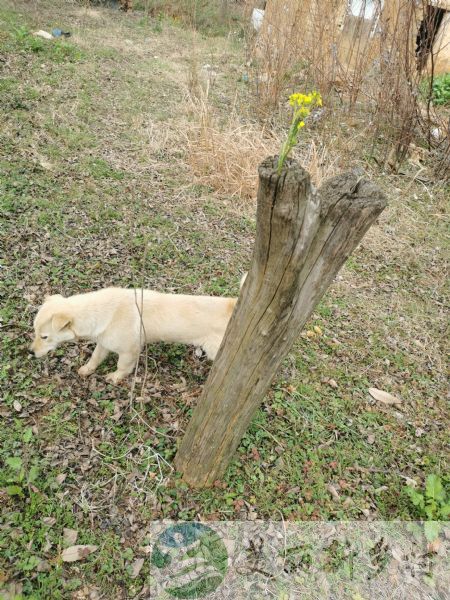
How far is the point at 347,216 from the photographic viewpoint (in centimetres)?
169

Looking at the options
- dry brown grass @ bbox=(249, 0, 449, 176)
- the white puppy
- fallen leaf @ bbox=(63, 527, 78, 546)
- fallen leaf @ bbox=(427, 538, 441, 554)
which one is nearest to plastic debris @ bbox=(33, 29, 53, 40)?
dry brown grass @ bbox=(249, 0, 449, 176)

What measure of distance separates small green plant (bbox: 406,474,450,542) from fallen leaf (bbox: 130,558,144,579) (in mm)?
1914

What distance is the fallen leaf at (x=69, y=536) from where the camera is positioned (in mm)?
2610

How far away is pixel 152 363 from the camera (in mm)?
3770

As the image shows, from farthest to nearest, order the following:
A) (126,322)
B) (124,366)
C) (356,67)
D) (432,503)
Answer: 1. (356,67)
2. (124,366)
3. (126,322)
4. (432,503)

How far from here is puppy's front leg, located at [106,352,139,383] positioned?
3416mm

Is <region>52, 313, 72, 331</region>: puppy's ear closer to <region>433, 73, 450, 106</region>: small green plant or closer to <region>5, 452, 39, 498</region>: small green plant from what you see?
<region>5, 452, 39, 498</region>: small green plant

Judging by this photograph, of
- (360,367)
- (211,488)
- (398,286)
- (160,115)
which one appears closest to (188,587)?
(211,488)

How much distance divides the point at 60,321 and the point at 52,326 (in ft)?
0.27

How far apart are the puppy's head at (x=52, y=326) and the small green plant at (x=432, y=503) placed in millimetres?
2739

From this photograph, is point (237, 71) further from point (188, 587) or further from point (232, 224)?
point (188, 587)

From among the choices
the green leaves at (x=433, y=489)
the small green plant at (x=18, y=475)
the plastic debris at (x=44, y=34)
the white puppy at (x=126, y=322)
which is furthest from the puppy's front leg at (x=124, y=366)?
the plastic debris at (x=44, y=34)

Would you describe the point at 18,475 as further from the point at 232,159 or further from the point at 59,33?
the point at 59,33

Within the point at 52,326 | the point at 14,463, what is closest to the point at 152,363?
the point at 52,326
